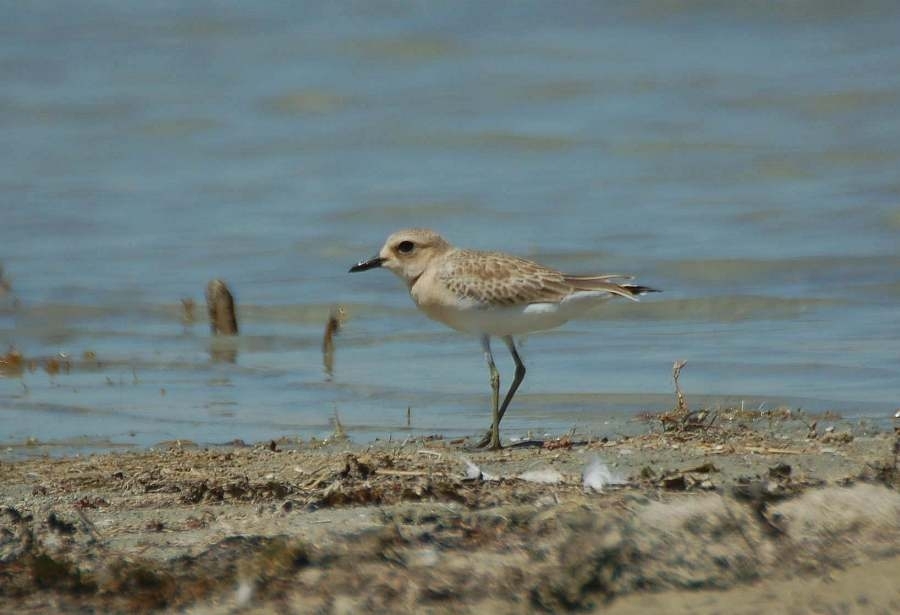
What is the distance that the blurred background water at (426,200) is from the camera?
900cm

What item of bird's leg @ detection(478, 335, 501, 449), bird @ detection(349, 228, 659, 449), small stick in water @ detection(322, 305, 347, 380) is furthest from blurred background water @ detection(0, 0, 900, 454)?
bird @ detection(349, 228, 659, 449)

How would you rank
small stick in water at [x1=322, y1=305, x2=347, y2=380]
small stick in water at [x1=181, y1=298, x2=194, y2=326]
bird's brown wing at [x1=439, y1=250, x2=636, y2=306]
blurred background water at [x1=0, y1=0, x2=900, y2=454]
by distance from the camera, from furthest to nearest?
small stick in water at [x1=181, y1=298, x2=194, y2=326], small stick in water at [x1=322, y1=305, x2=347, y2=380], blurred background water at [x1=0, y1=0, x2=900, y2=454], bird's brown wing at [x1=439, y1=250, x2=636, y2=306]

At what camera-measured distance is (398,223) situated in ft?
47.5

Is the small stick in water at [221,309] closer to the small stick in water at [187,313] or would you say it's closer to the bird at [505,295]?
the small stick in water at [187,313]

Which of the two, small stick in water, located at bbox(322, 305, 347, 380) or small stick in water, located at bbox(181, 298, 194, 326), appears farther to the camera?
small stick in water, located at bbox(181, 298, 194, 326)

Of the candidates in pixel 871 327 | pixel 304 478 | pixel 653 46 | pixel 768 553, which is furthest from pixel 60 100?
pixel 768 553

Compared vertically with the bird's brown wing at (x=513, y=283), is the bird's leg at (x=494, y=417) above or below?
below

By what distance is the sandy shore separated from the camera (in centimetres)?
392

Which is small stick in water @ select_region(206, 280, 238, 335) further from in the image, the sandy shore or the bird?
the sandy shore

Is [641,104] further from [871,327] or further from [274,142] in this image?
[871,327]

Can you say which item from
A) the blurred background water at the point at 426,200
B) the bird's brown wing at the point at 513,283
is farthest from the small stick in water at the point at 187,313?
the bird's brown wing at the point at 513,283

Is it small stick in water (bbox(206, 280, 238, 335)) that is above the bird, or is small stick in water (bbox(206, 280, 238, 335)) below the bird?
below

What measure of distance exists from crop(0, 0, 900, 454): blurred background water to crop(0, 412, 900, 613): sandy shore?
2.10 meters

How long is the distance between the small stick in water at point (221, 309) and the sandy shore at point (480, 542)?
4.91 meters
